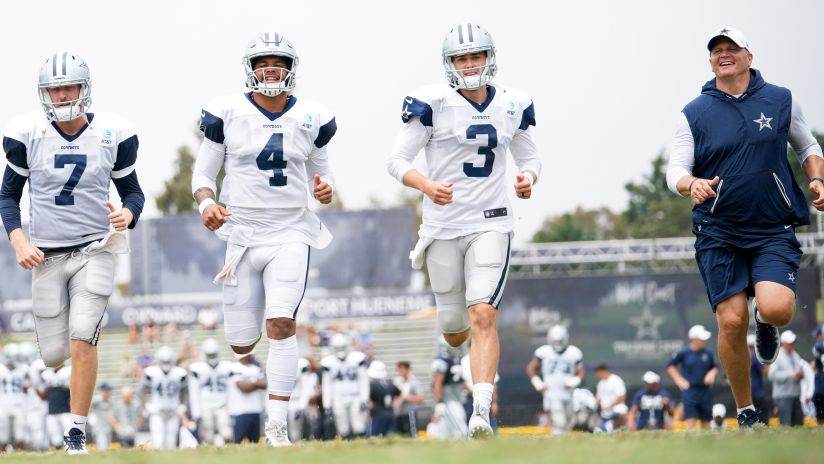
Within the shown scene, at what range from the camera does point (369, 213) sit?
35406mm

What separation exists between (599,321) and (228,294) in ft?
68.8

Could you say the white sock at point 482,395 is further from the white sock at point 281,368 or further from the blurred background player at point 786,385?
the blurred background player at point 786,385

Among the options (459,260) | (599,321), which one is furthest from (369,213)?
(459,260)

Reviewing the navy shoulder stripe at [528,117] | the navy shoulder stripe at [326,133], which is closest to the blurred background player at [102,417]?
the navy shoulder stripe at [326,133]

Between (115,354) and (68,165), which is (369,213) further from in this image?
(68,165)

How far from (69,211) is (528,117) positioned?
9.68ft

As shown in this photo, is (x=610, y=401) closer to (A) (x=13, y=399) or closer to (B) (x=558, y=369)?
(B) (x=558, y=369)

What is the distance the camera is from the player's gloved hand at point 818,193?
7.44 meters

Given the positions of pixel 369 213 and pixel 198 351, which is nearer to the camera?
pixel 198 351

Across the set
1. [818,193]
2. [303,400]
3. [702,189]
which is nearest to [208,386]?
[303,400]

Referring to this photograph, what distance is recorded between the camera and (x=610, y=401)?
2012 cm

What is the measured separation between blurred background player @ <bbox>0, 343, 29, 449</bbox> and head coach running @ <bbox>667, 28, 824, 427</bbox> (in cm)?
1684

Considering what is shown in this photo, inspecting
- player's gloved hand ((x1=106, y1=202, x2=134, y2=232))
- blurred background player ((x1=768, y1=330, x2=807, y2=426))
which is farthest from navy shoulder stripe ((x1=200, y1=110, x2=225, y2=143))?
blurred background player ((x1=768, y1=330, x2=807, y2=426))

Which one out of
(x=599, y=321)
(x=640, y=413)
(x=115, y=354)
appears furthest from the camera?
(x=115, y=354)
